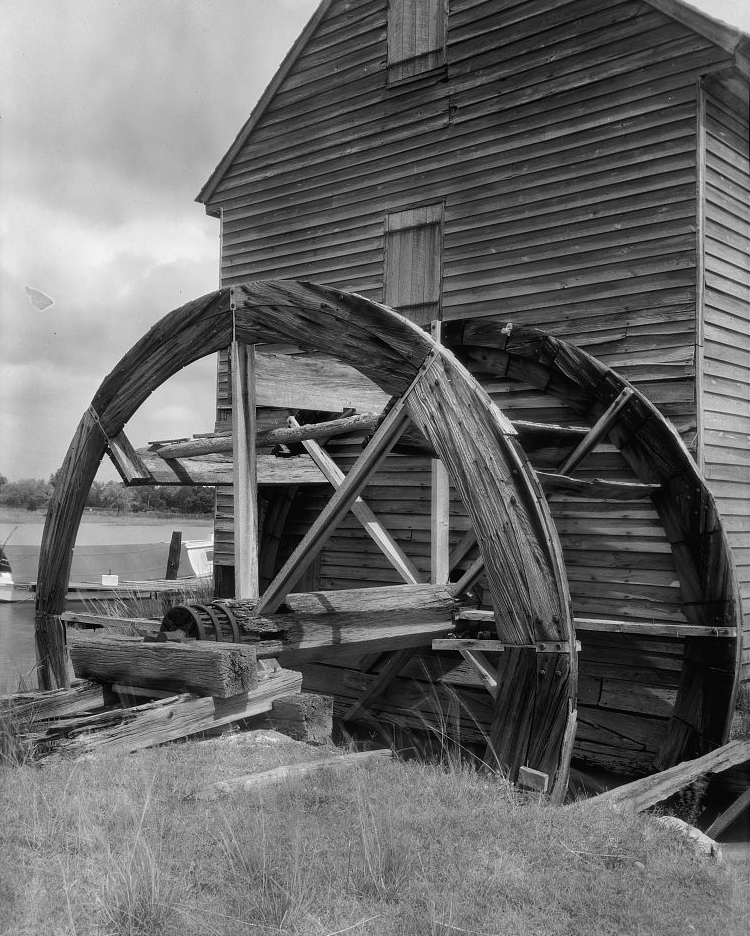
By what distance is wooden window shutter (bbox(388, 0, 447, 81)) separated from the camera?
10.1 m

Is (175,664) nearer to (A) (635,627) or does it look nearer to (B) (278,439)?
(B) (278,439)

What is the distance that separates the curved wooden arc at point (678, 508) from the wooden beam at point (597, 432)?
0.16 feet

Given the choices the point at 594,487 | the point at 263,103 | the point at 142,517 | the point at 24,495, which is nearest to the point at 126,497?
the point at 142,517

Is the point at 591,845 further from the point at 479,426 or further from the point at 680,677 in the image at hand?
the point at 680,677

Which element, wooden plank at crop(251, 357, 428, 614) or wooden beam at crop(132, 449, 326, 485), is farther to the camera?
wooden beam at crop(132, 449, 326, 485)

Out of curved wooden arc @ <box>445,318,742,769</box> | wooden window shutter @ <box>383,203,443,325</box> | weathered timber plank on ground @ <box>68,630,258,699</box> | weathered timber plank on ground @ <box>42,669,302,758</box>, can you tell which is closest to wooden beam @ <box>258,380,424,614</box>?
weathered timber plank on ground @ <box>68,630,258,699</box>

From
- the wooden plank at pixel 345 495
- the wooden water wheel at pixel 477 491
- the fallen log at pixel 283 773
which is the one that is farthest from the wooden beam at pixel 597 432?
the fallen log at pixel 283 773

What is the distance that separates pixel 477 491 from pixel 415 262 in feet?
18.6

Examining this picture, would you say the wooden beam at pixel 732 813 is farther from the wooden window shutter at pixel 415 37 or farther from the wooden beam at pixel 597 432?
the wooden window shutter at pixel 415 37

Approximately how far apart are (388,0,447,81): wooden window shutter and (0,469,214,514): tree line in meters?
29.9

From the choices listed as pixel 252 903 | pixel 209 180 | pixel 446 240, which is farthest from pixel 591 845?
pixel 209 180

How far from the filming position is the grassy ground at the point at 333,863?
3.14 meters

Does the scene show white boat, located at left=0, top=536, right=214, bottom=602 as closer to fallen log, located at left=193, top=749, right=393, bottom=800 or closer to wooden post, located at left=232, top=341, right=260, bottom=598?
wooden post, located at left=232, top=341, right=260, bottom=598

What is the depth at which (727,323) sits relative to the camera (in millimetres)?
8398
